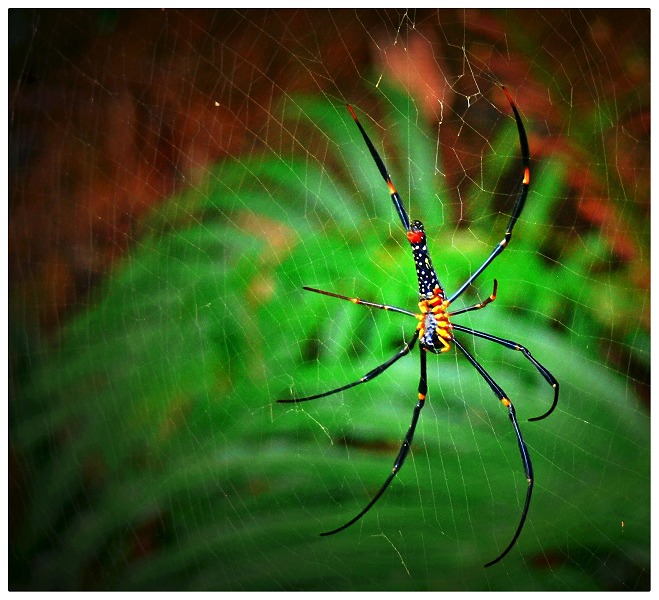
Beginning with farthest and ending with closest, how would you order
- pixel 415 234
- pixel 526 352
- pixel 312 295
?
pixel 312 295 < pixel 526 352 < pixel 415 234

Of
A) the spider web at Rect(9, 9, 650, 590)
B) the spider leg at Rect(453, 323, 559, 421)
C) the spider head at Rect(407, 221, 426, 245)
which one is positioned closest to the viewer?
the spider head at Rect(407, 221, 426, 245)

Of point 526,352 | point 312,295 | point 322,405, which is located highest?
point 312,295

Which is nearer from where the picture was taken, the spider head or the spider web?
the spider head

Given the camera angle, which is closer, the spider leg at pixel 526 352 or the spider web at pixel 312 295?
the spider leg at pixel 526 352

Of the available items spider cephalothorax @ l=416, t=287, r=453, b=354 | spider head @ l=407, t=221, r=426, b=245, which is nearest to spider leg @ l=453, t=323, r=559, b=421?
spider cephalothorax @ l=416, t=287, r=453, b=354

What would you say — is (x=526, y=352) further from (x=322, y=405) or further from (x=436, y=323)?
(x=322, y=405)

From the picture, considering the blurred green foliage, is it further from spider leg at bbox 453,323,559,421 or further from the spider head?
the spider head

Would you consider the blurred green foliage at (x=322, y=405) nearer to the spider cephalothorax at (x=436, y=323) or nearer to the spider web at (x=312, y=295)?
the spider web at (x=312, y=295)

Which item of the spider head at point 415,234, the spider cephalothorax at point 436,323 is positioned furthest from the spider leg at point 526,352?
the spider head at point 415,234

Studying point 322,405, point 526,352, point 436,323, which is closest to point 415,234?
point 436,323
